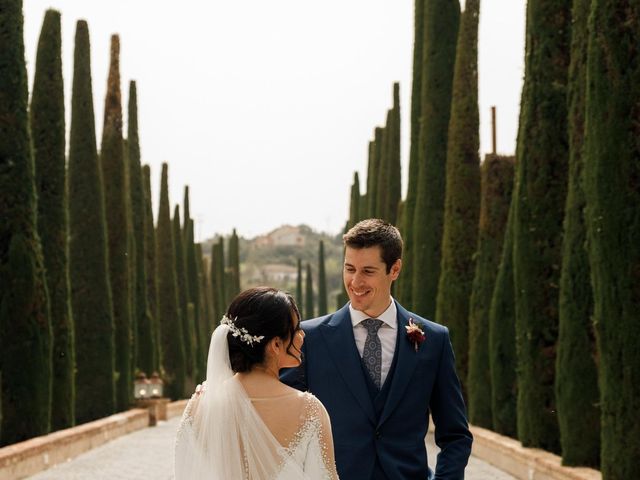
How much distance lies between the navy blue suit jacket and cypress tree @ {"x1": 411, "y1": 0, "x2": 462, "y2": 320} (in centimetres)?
1956

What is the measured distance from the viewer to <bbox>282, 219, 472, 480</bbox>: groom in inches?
177

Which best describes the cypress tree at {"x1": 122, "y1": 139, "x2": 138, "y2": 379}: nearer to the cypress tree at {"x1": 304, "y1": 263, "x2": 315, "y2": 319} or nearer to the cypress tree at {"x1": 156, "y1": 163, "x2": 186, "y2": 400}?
the cypress tree at {"x1": 156, "y1": 163, "x2": 186, "y2": 400}

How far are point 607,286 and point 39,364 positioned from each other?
929 centimetres

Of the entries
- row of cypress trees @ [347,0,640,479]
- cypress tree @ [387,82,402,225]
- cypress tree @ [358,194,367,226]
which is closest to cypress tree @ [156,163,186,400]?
cypress tree @ [387,82,402,225]

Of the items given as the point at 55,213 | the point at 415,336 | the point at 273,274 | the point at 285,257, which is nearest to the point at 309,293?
the point at 55,213

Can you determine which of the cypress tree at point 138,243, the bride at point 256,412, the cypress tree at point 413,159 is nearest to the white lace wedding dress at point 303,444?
the bride at point 256,412

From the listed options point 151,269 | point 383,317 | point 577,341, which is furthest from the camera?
point 151,269

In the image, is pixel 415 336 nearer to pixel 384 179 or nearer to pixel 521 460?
pixel 521 460

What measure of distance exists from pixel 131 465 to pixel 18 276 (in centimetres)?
329

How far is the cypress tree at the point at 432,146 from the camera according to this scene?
2425cm

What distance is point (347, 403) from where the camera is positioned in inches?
178

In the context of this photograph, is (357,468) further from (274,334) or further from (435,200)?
(435,200)

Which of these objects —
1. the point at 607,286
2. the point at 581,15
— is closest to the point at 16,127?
the point at 581,15

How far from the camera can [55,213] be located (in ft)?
64.8
